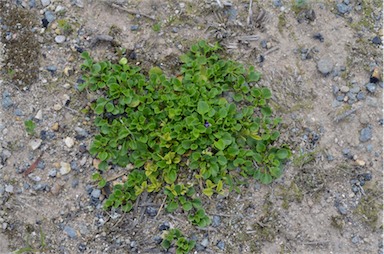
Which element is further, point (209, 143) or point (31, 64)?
point (31, 64)

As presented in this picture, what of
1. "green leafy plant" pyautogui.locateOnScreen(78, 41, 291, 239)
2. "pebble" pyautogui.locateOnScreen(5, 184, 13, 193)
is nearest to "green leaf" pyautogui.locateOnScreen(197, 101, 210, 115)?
"green leafy plant" pyautogui.locateOnScreen(78, 41, 291, 239)

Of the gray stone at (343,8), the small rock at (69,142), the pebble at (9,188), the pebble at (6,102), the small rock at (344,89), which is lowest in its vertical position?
the pebble at (9,188)

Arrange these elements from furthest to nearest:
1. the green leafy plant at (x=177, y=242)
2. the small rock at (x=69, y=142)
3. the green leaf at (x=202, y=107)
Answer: the small rock at (x=69, y=142) < the green leaf at (x=202, y=107) < the green leafy plant at (x=177, y=242)

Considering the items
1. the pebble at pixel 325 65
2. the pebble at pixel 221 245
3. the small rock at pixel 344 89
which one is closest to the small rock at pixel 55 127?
the pebble at pixel 221 245

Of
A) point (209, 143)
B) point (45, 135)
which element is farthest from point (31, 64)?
point (209, 143)

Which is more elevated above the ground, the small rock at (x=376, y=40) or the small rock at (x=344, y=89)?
the small rock at (x=376, y=40)

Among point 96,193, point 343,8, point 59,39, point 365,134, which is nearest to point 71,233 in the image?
point 96,193

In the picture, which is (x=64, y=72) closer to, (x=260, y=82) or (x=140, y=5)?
(x=140, y=5)

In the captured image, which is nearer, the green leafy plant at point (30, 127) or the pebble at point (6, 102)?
the green leafy plant at point (30, 127)

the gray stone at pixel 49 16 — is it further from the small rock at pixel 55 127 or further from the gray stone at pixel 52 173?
the gray stone at pixel 52 173
